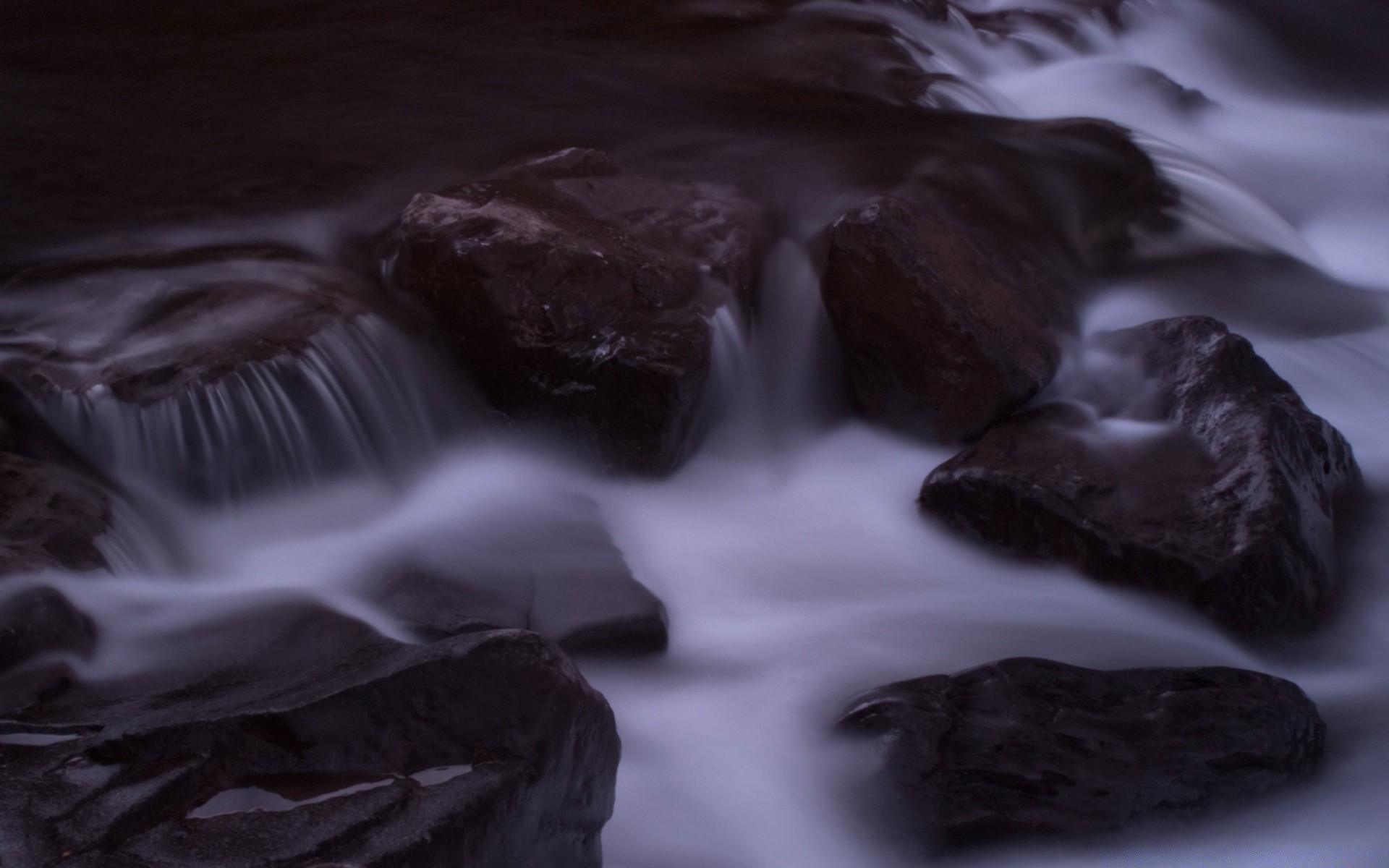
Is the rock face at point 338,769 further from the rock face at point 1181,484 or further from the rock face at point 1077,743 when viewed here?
the rock face at point 1181,484

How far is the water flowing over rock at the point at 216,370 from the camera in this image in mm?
3596

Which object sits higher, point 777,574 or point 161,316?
point 161,316

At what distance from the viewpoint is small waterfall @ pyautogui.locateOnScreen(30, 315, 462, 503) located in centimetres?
358

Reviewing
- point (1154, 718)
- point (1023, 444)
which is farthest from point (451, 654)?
point (1023, 444)

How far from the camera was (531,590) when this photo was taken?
348 centimetres

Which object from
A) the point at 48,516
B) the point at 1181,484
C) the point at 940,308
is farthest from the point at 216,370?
the point at 1181,484

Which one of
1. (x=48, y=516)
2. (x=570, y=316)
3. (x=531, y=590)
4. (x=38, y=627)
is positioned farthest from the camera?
(x=570, y=316)

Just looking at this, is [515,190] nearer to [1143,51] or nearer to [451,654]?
[451,654]

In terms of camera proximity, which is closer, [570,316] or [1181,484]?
[1181,484]

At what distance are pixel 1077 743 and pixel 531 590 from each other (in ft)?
4.79

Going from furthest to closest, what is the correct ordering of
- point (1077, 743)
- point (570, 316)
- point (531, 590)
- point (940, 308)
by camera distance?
point (940, 308) → point (570, 316) → point (531, 590) → point (1077, 743)

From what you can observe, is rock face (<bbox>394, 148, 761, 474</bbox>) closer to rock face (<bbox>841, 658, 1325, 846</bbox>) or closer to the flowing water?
the flowing water

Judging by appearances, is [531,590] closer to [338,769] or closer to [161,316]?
[338,769]

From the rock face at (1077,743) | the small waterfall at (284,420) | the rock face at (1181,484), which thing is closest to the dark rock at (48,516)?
the small waterfall at (284,420)
